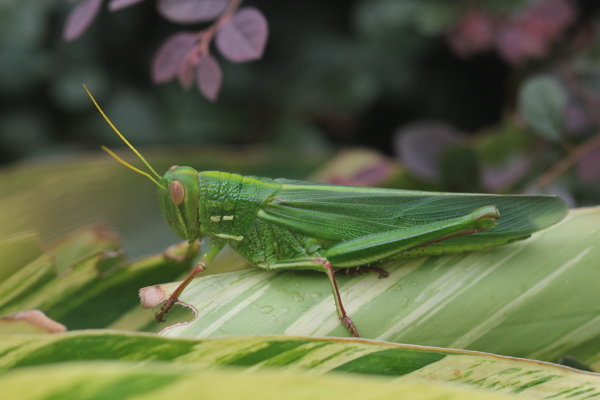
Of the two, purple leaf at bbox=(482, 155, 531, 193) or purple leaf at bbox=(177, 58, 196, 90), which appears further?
purple leaf at bbox=(482, 155, 531, 193)

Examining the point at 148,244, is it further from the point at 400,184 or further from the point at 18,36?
the point at 18,36

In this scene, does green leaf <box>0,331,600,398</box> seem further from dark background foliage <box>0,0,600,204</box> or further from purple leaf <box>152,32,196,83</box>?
dark background foliage <box>0,0,600,204</box>

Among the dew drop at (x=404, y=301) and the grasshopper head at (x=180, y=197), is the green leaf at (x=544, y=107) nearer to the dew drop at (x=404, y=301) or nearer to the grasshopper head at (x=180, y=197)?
the dew drop at (x=404, y=301)

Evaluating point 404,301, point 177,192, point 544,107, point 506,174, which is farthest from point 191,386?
point 506,174

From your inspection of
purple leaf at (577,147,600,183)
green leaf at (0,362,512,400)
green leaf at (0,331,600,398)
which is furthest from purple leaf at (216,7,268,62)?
purple leaf at (577,147,600,183)

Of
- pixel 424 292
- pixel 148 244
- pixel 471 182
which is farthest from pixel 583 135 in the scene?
pixel 148 244

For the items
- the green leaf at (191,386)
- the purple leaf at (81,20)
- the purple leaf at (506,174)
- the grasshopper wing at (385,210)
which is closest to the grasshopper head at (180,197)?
the grasshopper wing at (385,210)

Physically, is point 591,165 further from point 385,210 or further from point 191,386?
point 191,386
